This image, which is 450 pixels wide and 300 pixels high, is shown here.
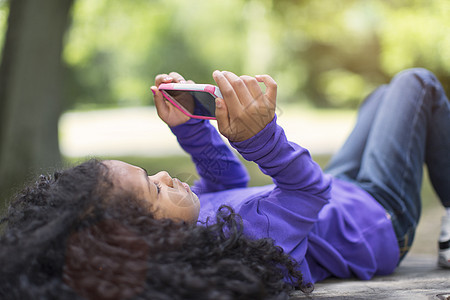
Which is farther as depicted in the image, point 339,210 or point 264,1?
point 264,1

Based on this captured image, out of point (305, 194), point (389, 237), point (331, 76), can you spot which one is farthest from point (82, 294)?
point (331, 76)

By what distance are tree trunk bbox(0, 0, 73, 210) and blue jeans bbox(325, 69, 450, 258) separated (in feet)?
14.7

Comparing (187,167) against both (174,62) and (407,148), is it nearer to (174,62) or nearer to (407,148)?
(407,148)

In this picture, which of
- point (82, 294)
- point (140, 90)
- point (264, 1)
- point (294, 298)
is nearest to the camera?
point (82, 294)

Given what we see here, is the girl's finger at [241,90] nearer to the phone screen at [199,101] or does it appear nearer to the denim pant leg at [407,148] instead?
the phone screen at [199,101]

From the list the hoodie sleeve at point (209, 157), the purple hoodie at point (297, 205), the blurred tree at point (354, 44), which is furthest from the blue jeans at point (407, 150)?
the blurred tree at point (354, 44)

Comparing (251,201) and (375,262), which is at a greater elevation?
(251,201)

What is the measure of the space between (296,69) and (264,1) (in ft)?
46.4

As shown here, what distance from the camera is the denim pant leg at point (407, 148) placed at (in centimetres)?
240

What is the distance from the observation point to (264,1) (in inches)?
340

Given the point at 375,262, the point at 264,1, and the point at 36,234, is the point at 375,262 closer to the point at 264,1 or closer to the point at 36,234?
the point at 36,234

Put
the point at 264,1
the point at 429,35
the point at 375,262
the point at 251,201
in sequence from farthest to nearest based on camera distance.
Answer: the point at 429,35, the point at 264,1, the point at 375,262, the point at 251,201

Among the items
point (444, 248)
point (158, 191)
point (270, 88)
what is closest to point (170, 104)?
point (158, 191)

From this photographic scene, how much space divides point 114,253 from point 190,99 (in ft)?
3.07
